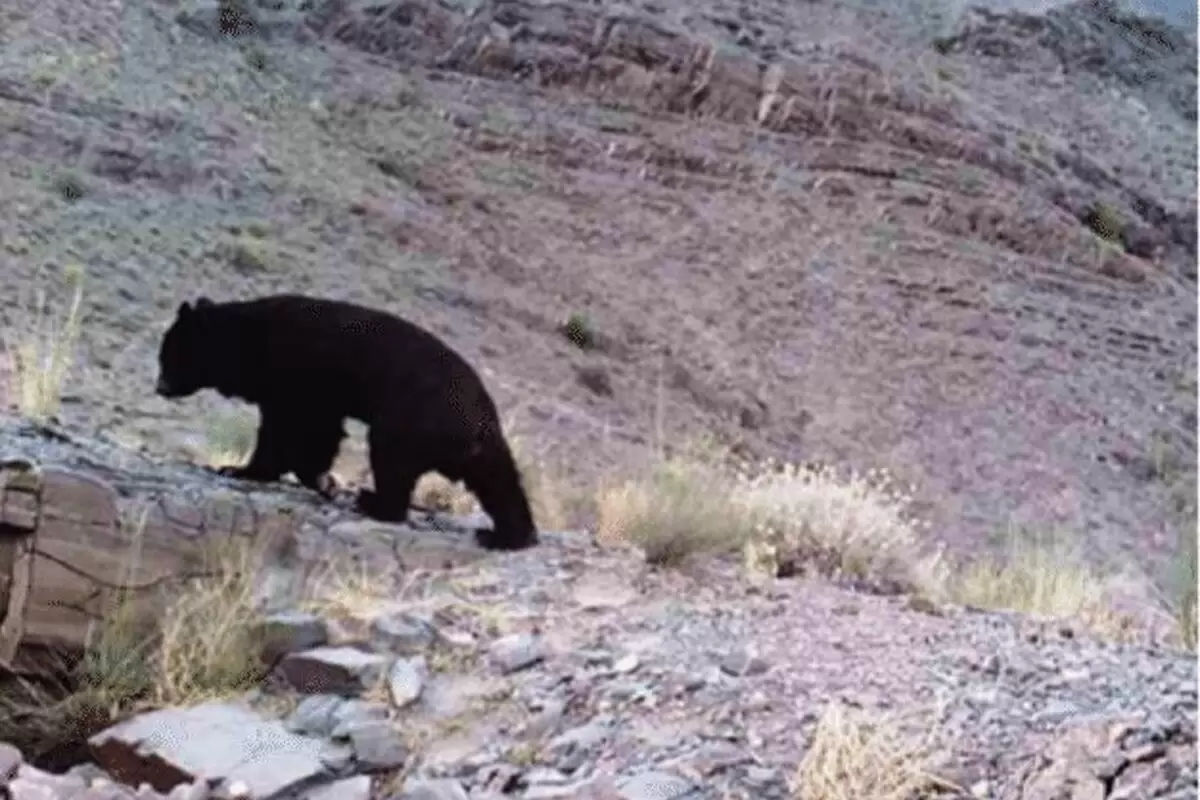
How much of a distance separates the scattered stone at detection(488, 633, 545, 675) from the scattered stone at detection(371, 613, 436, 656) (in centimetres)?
25

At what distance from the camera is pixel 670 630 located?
6.91m

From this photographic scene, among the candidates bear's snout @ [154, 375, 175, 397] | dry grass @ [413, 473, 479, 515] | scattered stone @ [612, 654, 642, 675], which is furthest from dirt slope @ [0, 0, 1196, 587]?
scattered stone @ [612, 654, 642, 675]

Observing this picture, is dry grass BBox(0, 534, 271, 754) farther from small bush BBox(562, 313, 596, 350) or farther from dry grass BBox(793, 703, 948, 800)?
small bush BBox(562, 313, 596, 350)

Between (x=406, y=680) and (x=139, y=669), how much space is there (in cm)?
105

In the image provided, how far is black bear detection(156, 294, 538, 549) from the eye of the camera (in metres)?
8.12

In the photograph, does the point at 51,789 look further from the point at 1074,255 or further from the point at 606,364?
the point at 1074,255

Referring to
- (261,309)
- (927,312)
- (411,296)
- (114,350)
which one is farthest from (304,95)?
(261,309)

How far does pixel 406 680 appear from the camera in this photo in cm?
635

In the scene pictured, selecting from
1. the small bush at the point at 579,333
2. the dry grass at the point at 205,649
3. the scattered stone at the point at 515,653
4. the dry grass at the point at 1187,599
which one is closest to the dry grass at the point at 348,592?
the dry grass at the point at 205,649

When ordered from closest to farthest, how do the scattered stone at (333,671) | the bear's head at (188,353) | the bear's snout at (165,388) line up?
the scattered stone at (333,671) → the bear's head at (188,353) → the bear's snout at (165,388)

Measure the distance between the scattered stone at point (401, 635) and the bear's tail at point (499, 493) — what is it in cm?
134

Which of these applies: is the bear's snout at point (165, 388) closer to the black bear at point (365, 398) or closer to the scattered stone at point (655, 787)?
the black bear at point (365, 398)

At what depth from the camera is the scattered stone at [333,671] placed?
640 cm

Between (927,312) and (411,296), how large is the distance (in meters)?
6.49
